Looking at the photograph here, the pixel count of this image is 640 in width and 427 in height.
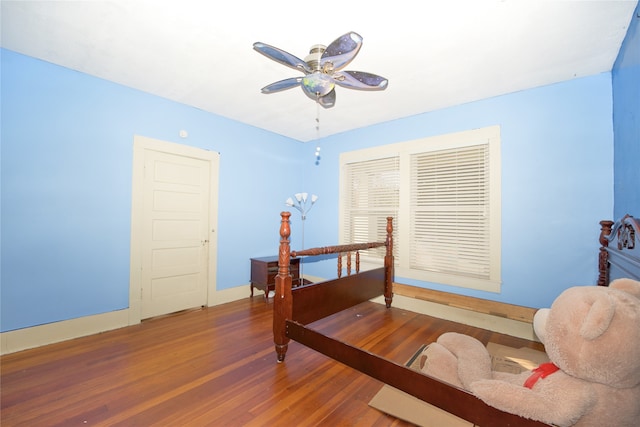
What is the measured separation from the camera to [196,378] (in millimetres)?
1929

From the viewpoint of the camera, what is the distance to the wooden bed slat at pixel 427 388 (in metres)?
1.06

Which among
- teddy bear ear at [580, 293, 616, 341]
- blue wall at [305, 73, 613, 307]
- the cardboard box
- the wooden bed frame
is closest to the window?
blue wall at [305, 73, 613, 307]

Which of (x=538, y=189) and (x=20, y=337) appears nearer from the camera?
(x=20, y=337)

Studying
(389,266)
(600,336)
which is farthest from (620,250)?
(389,266)

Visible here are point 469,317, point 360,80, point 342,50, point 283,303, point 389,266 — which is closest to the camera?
point 342,50

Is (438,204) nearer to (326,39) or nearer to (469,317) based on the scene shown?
(469,317)

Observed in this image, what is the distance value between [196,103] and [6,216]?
83.7 inches

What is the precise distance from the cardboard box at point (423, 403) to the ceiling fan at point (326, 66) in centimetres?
224

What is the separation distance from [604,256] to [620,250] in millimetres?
585

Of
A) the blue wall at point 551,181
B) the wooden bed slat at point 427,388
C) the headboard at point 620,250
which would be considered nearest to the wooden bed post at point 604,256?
the headboard at point 620,250

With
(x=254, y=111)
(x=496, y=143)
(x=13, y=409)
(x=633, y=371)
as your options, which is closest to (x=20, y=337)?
(x=13, y=409)

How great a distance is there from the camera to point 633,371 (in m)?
0.86

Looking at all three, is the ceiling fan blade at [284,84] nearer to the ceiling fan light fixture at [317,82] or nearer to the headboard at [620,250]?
the ceiling fan light fixture at [317,82]

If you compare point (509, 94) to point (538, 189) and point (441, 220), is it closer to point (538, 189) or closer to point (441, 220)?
point (538, 189)
